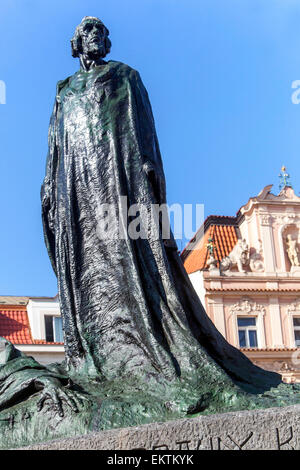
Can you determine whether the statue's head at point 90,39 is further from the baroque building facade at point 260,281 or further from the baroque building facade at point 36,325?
the baroque building facade at point 260,281

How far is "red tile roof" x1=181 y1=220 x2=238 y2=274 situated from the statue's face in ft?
92.2

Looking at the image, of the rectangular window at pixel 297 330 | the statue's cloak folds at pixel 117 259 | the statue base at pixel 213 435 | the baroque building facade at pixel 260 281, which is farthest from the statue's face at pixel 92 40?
the rectangular window at pixel 297 330

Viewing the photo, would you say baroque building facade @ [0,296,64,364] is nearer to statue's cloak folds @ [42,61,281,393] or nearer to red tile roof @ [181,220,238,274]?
red tile roof @ [181,220,238,274]

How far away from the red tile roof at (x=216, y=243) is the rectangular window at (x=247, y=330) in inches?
121

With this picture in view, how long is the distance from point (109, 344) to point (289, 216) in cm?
3018

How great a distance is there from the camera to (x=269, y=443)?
182 inches

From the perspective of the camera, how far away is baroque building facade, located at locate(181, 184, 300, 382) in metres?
32.8

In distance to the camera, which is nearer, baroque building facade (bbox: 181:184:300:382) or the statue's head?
the statue's head

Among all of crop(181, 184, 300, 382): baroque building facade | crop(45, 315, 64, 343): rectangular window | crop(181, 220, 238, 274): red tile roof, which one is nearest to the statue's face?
crop(45, 315, 64, 343): rectangular window

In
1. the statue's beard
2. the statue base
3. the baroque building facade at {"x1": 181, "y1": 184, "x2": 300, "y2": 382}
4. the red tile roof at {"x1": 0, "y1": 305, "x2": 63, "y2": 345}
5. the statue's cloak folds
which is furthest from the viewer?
the baroque building facade at {"x1": 181, "y1": 184, "x2": 300, "y2": 382}

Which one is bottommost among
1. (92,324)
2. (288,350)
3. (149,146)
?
(288,350)

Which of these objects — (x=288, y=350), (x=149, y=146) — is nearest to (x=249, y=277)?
(x=288, y=350)
